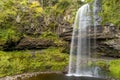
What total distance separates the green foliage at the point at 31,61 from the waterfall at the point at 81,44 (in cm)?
119

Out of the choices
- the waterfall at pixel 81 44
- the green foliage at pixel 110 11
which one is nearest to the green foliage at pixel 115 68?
the waterfall at pixel 81 44

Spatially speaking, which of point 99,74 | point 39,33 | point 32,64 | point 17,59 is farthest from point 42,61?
point 99,74

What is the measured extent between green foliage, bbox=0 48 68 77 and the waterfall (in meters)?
1.19

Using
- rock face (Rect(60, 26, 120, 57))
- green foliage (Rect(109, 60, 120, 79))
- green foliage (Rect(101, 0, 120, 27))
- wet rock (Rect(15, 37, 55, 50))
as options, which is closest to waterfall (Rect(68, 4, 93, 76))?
rock face (Rect(60, 26, 120, 57))

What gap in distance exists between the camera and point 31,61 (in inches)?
1039

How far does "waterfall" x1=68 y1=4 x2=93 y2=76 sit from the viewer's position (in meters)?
25.3

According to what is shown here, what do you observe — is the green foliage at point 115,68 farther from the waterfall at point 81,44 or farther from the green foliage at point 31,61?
the green foliage at point 31,61

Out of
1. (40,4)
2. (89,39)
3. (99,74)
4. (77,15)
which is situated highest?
(40,4)

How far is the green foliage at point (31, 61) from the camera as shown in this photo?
2402cm

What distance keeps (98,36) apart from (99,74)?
4599 mm

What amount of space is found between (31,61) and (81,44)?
642 cm

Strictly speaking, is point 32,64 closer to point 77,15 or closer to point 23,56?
point 23,56

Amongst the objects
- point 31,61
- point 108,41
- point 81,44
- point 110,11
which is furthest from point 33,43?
point 110,11

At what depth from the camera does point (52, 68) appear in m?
25.7
